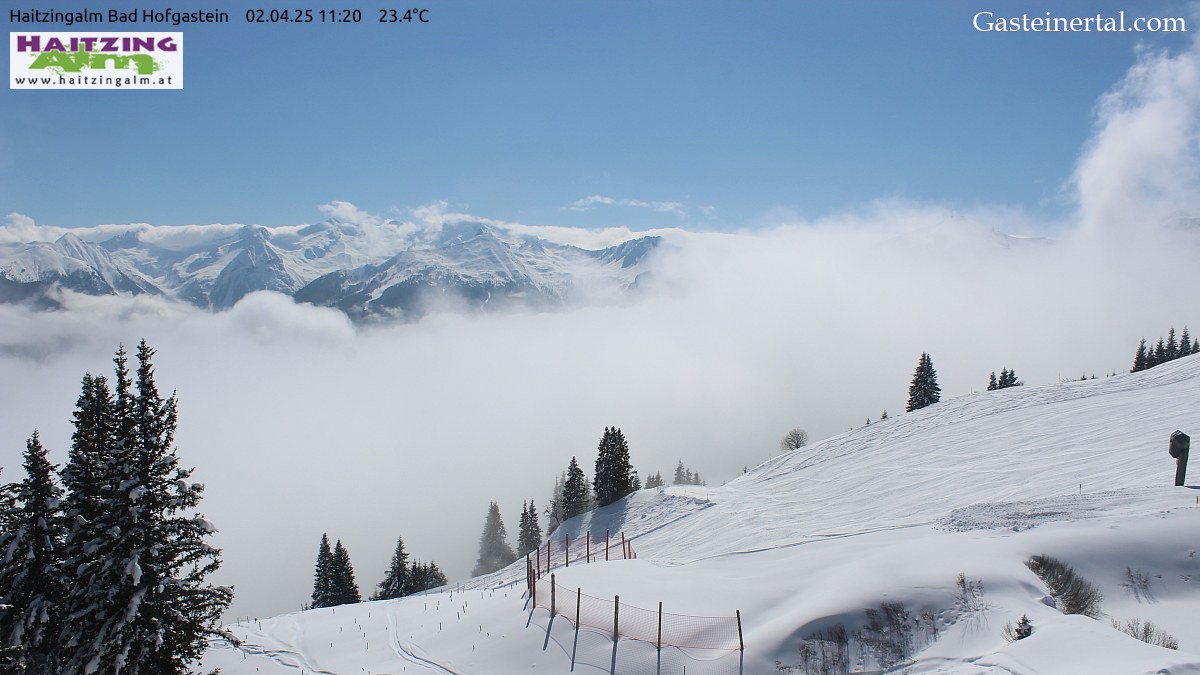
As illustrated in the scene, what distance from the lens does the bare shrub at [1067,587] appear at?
14750 mm

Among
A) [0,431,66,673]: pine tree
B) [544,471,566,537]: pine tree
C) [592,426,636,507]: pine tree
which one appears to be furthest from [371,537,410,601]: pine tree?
[0,431,66,673]: pine tree

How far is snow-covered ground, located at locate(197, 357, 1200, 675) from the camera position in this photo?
44.7ft

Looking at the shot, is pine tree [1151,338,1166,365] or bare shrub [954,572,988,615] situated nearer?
bare shrub [954,572,988,615]

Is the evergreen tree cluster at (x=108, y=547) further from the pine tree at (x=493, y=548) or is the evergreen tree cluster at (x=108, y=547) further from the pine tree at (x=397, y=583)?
the pine tree at (x=493, y=548)

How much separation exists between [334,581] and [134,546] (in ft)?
143

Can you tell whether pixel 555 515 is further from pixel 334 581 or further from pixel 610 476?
pixel 334 581

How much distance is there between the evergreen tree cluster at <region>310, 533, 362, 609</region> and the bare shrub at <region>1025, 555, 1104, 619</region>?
169 ft

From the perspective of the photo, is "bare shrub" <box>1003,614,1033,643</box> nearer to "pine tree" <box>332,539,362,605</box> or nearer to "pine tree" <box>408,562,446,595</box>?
"pine tree" <box>408,562,446,595</box>

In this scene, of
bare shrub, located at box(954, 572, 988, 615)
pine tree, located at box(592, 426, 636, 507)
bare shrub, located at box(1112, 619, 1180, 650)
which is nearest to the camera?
bare shrub, located at box(1112, 619, 1180, 650)

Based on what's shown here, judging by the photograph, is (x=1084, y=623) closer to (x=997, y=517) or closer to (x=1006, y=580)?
(x=1006, y=580)

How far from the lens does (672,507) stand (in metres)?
48.2

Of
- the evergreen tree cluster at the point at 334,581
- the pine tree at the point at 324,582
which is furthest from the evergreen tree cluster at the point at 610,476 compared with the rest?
the pine tree at the point at 324,582

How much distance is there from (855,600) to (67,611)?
19.2m

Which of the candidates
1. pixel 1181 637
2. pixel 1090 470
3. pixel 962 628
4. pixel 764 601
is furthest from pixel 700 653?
pixel 1090 470
